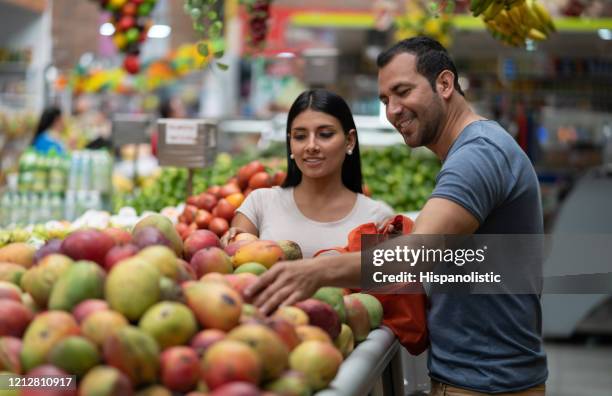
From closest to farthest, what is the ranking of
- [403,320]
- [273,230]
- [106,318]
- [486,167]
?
[106,318]
[486,167]
[403,320]
[273,230]

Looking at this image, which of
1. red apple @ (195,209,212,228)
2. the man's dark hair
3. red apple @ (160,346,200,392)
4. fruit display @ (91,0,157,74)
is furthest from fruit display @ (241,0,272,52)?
red apple @ (160,346,200,392)

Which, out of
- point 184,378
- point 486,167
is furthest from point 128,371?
point 486,167

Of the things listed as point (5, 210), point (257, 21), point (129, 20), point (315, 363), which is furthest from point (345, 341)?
point (129, 20)

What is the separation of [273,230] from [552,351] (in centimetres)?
484

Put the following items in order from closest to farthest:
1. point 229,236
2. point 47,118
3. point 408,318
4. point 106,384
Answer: point 106,384
point 408,318
point 229,236
point 47,118

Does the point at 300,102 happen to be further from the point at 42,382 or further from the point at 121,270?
the point at 42,382

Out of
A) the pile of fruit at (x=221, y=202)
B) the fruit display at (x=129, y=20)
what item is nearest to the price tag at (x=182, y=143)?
the pile of fruit at (x=221, y=202)

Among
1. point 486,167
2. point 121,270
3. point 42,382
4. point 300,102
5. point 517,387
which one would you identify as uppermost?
point 300,102

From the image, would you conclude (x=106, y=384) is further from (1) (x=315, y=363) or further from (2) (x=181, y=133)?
(2) (x=181, y=133)

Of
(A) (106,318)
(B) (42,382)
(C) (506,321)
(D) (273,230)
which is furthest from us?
(D) (273,230)

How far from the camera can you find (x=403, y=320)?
2816 mm

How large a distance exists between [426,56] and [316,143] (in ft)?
3.24

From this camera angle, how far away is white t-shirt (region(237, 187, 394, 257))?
3.55m

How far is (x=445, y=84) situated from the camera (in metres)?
2.68
